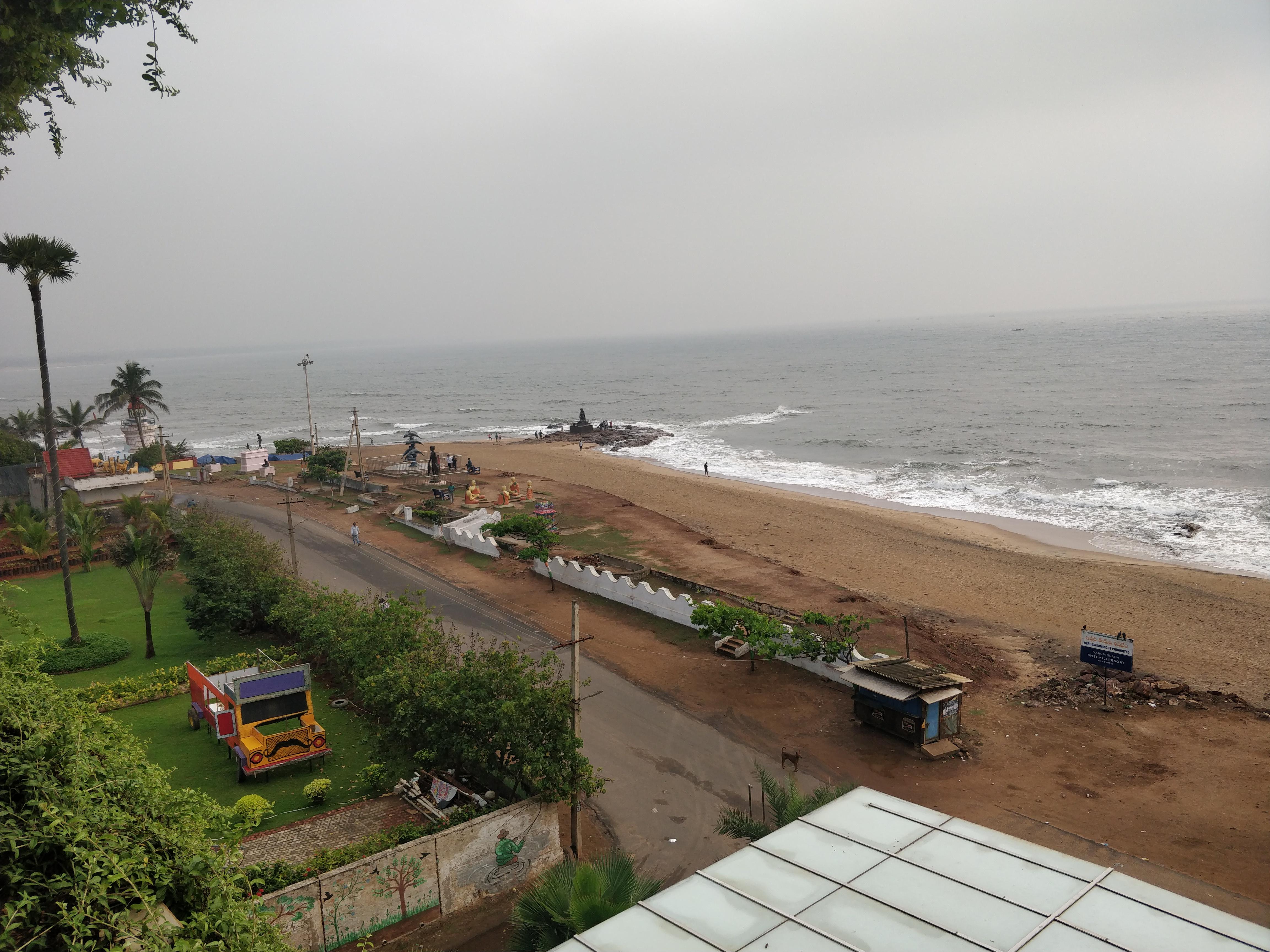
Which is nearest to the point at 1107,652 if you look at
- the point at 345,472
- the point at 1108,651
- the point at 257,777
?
the point at 1108,651

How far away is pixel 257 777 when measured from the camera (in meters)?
14.8

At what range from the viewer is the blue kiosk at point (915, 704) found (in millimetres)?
15781

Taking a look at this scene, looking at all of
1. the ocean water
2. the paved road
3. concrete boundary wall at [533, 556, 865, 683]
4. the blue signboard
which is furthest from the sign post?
the ocean water

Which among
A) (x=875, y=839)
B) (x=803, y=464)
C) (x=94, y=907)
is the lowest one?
(x=803, y=464)

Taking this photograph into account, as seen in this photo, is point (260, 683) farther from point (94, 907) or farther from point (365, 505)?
point (365, 505)

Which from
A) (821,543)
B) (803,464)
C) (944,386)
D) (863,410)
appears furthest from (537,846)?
(944,386)

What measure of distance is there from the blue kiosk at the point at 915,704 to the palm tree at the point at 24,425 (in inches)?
2667

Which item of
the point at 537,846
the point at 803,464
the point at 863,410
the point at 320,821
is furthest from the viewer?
the point at 863,410

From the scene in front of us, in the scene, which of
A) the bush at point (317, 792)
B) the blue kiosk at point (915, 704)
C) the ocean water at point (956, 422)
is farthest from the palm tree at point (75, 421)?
the blue kiosk at point (915, 704)

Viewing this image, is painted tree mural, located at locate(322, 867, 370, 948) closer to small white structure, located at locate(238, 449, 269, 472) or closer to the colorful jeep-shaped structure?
the colorful jeep-shaped structure

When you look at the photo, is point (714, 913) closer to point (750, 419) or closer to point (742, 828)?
point (742, 828)

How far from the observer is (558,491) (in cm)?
4447

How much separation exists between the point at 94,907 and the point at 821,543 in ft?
104

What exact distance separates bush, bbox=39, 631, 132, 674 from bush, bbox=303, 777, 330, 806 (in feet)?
35.5
